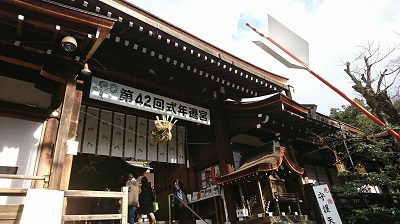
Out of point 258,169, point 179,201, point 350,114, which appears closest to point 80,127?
point 179,201

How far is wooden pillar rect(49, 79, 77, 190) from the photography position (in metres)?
4.67

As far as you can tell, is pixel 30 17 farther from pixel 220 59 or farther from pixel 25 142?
pixel 220 59

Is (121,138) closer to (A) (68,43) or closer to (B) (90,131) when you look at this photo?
(B) (90,131)

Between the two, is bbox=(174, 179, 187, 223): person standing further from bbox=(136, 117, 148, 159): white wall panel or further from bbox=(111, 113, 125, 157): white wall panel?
bbox=(111, 113, 125, 157): white wall panel

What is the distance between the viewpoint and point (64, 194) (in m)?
4.59

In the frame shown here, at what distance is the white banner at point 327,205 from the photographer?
24.8ft

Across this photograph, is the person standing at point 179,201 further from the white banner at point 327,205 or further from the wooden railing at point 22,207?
the white banner at point 327,205

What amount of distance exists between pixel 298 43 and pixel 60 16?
6109mm

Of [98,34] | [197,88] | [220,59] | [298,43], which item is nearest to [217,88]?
[197,88]

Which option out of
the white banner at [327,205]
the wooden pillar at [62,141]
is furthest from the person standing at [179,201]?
the wooden pillar at [62,141]

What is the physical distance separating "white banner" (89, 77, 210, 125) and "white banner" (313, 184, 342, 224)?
418cm

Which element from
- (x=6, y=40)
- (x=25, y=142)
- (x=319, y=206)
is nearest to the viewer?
(x=6, y=40)

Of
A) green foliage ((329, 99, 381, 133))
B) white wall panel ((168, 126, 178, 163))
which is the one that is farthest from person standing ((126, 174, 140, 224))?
green foliage ((329, 99, 381, 133))

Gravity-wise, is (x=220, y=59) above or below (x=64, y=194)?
above
